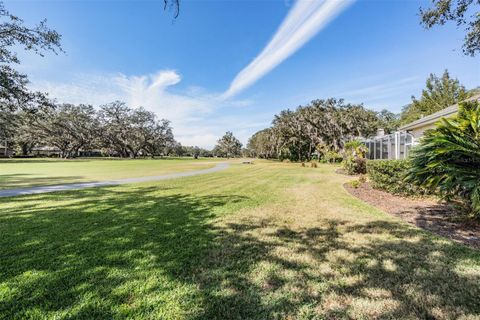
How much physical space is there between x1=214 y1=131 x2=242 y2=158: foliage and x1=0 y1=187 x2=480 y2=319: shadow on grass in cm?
9017

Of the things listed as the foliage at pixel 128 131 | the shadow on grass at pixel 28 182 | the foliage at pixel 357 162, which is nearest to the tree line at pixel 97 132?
the foliage at pixel 128 131

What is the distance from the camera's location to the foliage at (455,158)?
169 inches

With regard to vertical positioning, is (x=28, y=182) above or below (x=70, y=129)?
below

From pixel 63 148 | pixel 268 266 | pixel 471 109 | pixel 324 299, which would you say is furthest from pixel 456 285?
pixel 63 148

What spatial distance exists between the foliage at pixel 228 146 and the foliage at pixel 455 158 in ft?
296

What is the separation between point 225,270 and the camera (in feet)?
10.0

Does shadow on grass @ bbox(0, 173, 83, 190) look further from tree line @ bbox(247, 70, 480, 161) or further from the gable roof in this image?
tree line @ bbox(247, 70, 480, 161)

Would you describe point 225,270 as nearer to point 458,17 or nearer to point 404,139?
point 458,17

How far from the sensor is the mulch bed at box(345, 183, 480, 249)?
4421mm

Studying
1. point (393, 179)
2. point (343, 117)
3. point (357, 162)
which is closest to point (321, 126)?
point (343, 117)

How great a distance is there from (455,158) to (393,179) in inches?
172

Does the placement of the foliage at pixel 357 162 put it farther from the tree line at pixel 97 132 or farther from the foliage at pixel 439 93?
the tree line at pixel 97 132

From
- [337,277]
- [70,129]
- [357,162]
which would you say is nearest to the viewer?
[337,277]

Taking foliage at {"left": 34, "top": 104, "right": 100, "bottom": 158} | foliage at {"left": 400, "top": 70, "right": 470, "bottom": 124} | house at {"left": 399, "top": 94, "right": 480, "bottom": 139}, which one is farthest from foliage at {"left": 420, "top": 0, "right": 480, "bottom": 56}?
foliage at {"left": 34, "top": 104, "right": 100, "bottom": 158}
